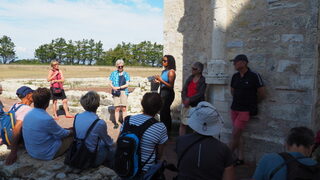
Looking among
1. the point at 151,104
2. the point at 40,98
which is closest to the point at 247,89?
the point at 151,104

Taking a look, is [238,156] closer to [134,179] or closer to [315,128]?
[315,128]

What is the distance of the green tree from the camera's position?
63.8m

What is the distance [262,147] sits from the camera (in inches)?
182

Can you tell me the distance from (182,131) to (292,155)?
10.7ft

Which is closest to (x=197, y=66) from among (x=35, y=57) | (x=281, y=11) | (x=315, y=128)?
(x=281, y=11)

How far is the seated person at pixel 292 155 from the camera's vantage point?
2105 millimetres

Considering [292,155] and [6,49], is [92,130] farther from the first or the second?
[6,49]

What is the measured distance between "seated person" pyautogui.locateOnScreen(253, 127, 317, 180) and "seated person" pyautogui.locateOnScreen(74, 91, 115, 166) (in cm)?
189

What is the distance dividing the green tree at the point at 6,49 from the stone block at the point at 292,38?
2750 inches

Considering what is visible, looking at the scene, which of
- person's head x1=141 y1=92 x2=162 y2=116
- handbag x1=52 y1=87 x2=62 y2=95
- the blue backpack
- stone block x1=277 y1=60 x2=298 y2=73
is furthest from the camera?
handbag x1=52 y1=87 x2=62 y2=95

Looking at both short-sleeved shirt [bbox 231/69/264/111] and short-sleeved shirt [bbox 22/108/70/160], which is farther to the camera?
short-sleeved shirt [bbox 231/69/264/111]

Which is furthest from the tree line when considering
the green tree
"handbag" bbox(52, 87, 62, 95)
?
"handbag" bbox(52, 87, 62, 95)

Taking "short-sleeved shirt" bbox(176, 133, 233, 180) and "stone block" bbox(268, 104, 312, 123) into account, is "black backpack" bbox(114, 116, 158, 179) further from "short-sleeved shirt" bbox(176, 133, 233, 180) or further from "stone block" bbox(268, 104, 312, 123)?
"stone block" bbox(268, 104, 312, 123)

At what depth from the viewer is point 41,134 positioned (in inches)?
143
